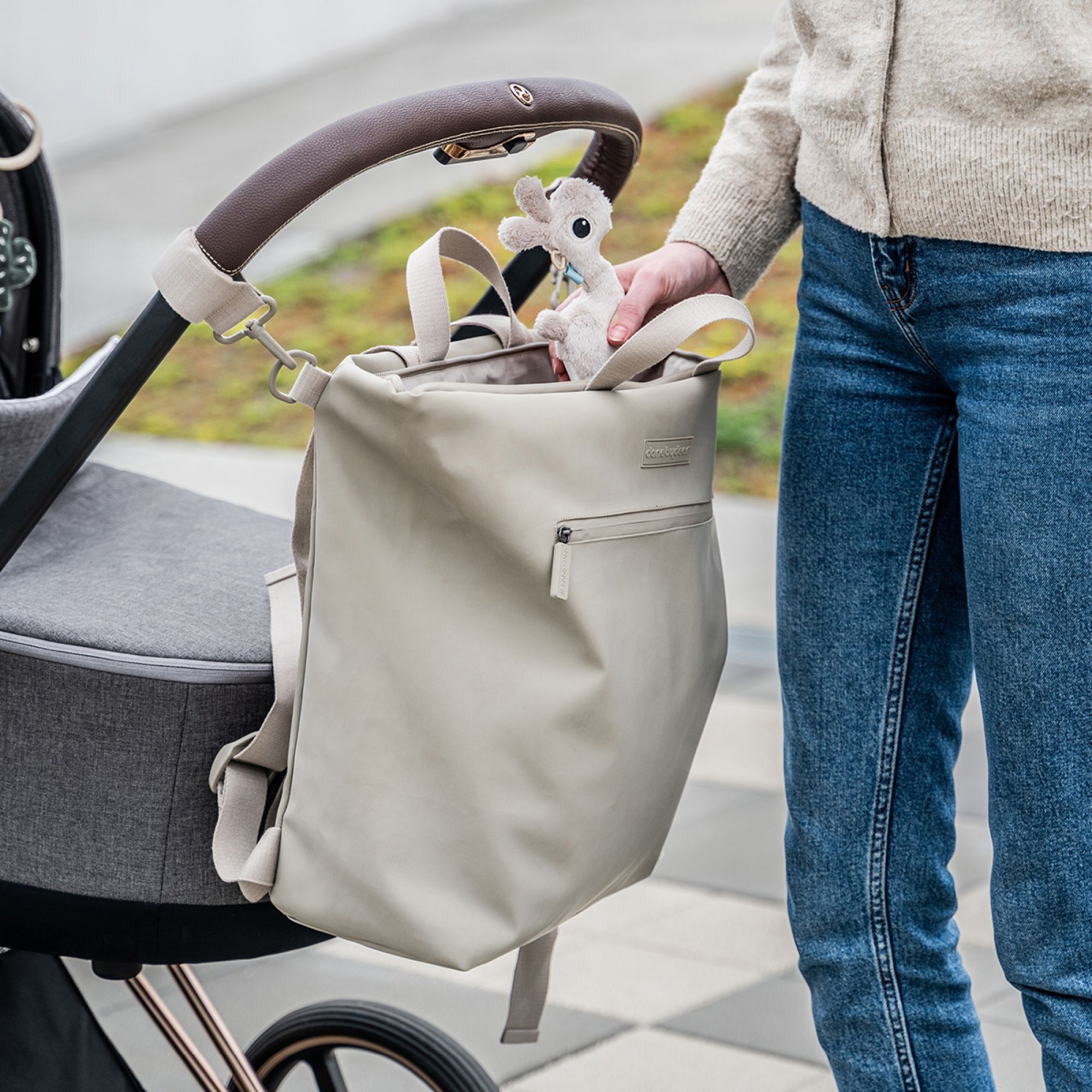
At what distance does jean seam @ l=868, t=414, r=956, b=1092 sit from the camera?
1148 millimetres

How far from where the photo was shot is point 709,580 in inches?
44.1

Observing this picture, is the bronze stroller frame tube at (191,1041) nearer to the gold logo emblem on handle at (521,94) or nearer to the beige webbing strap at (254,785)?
the beige webbing strap at (254,785)

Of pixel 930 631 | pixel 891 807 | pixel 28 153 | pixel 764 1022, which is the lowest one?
pixel 764 1022

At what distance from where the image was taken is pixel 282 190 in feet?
2.98

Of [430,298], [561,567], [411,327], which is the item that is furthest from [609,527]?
[411,327]

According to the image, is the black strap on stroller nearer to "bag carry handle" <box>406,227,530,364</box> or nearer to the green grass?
"bag carry handle" <box>406,227,530,364</box>

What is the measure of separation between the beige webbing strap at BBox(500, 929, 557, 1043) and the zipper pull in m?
0.37

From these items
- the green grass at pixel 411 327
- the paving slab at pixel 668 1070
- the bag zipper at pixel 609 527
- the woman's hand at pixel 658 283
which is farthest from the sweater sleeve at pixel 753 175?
the green grass at pixel 411 327

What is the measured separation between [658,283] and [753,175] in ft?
0.51

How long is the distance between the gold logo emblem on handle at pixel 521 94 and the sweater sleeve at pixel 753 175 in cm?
25

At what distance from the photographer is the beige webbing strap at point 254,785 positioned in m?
0.98

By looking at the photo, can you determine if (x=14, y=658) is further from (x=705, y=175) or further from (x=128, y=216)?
(x=128, y=216)

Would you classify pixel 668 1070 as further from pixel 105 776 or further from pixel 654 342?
pixel 654 342

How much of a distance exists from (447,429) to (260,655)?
257 millimetres
